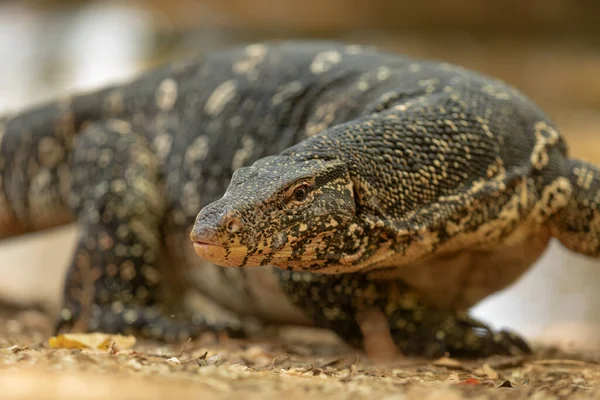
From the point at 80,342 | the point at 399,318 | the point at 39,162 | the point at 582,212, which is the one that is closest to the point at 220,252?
the point at 80,342

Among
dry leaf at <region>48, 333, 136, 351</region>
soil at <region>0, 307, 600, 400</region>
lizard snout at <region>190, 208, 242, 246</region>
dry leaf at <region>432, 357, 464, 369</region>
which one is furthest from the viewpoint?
dry leaf at <region>432, 357, 464, 369</region>

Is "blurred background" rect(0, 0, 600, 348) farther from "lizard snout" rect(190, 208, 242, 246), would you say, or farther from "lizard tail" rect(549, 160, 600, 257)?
"lizard snout" rect(190, 208, 242, 246)

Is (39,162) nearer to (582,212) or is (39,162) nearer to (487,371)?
(487,371)

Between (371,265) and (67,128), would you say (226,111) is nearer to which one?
(67,128)

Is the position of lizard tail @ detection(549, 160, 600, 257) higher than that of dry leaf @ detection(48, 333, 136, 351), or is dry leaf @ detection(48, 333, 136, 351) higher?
lizard tail @ detection(549, 160, 600, 257)

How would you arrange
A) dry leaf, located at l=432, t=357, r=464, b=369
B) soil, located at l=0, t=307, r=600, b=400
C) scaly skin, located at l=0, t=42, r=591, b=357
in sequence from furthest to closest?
dry leaf, located at l=432, t=357, r=464, b=369 < scaly skin, located at l=0, t=42, r=591, b=357 < soil, located at l=0, t=307, r=600, b=400

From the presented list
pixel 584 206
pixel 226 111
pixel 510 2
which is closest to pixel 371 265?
pixel 584 206

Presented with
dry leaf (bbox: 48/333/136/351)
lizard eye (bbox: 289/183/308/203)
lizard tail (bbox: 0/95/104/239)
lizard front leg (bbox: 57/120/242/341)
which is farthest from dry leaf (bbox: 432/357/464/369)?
lizard tail (bbox: 0/95/104/239)
